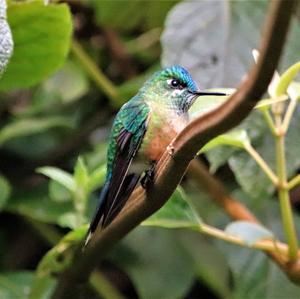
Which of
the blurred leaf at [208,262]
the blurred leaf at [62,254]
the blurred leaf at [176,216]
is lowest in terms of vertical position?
the blurred leaf at [208,262]

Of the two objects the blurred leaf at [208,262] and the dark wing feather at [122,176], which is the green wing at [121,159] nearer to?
the dark wing feather at [122,176]

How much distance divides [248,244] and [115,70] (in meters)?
0.73

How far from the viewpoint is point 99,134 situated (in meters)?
1.47

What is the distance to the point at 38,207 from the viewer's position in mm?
1229

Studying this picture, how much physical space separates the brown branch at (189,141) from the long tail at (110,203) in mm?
11

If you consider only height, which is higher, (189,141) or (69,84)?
(189,141)

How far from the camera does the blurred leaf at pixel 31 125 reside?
1.24 metres

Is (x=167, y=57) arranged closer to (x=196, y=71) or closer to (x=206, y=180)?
(x=196, y=71)

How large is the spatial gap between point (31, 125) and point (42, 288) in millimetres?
327

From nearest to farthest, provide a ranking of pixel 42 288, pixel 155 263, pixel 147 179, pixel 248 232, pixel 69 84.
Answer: pixel 147 179
pixel 248 232
pixel 42 288
pixel 155 263
pixel 69 84

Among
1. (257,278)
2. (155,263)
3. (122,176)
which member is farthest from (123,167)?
(155,263)

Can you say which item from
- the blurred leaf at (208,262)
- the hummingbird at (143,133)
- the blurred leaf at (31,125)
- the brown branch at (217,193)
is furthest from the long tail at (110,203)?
the blurred leaf at (208,262)

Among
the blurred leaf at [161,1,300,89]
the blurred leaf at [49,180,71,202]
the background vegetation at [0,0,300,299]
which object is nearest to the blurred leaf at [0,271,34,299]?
the background vegetation at [0,0,300,299]

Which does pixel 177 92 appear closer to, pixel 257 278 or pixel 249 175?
pixel 249 175
